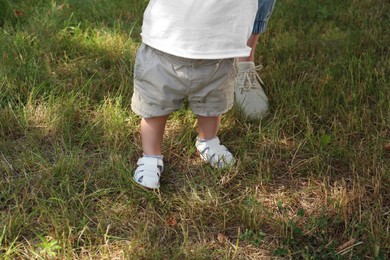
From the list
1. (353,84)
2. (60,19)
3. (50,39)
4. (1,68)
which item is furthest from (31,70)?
(353,84)

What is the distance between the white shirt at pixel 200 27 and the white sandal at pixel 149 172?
0.47 meters

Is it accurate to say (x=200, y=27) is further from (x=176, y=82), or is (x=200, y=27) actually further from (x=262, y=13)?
(x=262, y=13)

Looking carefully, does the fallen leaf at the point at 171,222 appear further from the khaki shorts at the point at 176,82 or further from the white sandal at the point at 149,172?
the khaki shorts at the point at 176,82

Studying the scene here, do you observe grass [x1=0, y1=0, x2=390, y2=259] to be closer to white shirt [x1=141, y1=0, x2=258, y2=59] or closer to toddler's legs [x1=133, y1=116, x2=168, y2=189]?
toddler's legs [x1=133, y1=116, x2=168, y2=189]

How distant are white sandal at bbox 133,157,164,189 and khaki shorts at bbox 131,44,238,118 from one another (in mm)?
186

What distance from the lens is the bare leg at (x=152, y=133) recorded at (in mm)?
2105

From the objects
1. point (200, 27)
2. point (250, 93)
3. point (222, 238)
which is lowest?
point (222, 238)

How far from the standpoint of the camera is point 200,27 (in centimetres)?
184

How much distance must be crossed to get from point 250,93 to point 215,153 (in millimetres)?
469

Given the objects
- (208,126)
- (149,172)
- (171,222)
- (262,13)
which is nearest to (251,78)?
(262,13)

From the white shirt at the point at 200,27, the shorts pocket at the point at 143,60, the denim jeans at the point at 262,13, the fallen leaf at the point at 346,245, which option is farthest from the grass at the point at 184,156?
the white shirt at the point at 200,27

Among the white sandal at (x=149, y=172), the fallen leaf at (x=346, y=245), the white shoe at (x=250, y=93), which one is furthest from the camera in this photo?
the white shoe at (x=250, y=93)

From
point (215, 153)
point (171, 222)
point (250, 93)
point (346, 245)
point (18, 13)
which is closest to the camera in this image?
point (346, 245)

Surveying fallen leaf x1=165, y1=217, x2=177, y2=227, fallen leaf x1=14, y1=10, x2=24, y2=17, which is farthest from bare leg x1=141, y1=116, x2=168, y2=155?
fallen leaf x1=14, y1=10, x2=24, y2=17
